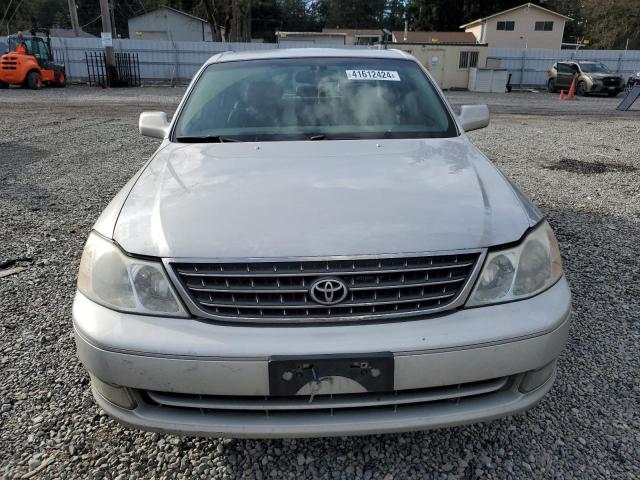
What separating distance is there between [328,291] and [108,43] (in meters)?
24.0

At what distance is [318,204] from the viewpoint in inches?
77.1

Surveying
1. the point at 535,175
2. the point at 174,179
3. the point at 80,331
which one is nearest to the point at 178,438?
the point at 80,331

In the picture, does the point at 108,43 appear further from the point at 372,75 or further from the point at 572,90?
the point at 372,75

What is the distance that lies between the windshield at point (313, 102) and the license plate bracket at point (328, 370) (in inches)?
59.2


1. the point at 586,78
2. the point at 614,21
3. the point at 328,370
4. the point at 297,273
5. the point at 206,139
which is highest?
the point at 614,21

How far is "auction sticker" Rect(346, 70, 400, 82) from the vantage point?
126 inches

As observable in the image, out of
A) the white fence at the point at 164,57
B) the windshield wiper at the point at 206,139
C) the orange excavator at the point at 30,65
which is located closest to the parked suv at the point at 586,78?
the white fence at the point at 164,57

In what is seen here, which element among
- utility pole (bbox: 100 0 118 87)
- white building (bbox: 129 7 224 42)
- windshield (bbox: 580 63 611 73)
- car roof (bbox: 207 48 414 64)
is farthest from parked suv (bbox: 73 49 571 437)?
white building (bbox: 129 7 224 42)

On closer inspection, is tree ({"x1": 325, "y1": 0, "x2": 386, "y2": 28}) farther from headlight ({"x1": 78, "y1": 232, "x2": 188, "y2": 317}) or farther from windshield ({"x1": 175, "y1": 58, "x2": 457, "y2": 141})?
headlight ({"x1": 78, "y1": 232, "x2": 188, "y2": 317})

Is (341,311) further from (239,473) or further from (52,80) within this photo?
(52,80)

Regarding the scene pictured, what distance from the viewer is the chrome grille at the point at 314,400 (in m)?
1.70

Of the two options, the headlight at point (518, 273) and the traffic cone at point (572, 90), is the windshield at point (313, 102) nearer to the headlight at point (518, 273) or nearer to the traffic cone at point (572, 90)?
the headlight at point (518, 273)

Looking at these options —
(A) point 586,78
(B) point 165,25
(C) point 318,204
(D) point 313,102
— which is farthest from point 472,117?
(B) point 165,25

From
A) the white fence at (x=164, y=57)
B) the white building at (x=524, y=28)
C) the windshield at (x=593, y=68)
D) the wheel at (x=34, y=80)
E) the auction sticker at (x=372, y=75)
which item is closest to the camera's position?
the auction sticker at (x=372, y=75)
